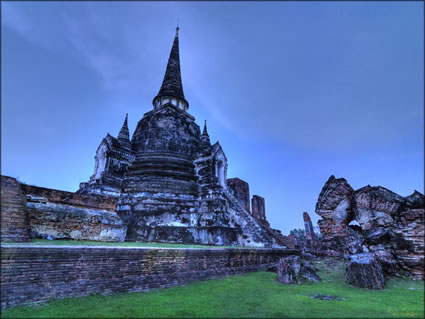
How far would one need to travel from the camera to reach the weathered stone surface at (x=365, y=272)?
5.43 metres

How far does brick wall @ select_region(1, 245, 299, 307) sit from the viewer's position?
4.36 m

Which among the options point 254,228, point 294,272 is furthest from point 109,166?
point 294,272

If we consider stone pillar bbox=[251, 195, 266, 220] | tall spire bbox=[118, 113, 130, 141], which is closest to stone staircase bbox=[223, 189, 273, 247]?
tall spire bbox=[118, 113, 130, 141]

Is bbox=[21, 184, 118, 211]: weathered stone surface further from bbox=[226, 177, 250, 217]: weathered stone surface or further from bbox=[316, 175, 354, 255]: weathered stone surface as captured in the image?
bbox=[226, 177, 250, 217]: weathered stone surface

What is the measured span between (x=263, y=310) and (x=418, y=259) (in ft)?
13.4

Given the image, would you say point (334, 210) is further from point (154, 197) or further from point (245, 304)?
point (154, 197)

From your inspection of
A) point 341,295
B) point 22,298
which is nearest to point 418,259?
point 341,295

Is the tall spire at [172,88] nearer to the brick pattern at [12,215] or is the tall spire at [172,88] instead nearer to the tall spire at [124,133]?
the tall spire at [124,133]

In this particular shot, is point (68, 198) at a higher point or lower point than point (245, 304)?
higher

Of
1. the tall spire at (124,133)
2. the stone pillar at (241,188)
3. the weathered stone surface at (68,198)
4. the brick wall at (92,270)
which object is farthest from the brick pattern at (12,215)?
the stone pillar at (241,188)

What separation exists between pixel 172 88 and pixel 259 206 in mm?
Answer: 14664

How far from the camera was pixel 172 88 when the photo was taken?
20.7 meters

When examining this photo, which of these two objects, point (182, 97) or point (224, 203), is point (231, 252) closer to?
point (224, 203)

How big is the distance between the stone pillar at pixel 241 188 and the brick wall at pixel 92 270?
15.8m
